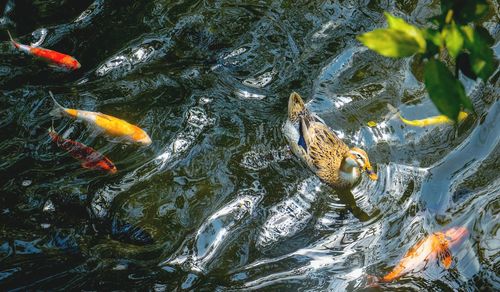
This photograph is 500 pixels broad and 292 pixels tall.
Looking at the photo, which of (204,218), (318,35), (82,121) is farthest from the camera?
(318,35)

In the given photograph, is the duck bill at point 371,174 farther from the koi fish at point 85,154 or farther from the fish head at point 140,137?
the koi fish at point 85,154

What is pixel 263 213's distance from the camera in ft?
17.4

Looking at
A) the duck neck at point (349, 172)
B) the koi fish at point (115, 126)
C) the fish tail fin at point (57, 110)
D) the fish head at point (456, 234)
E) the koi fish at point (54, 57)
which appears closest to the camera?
the fish head at point (456, 234)

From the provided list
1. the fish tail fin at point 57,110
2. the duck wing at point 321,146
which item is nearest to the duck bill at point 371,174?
the duck wing at point 321,146

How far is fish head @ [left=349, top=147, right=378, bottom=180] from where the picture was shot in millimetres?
5406

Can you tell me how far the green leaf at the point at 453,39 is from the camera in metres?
1.87

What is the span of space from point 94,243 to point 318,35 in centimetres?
355

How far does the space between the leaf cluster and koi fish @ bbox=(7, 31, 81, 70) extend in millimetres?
5269

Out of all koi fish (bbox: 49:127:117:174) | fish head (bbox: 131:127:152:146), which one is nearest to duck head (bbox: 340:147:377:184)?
fish head (bbox: 131:127:152:146)

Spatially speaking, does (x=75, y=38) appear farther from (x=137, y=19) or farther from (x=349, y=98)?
(x=349, y=98)

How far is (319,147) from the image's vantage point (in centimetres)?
591

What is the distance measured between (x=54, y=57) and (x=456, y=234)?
4471 millimetres

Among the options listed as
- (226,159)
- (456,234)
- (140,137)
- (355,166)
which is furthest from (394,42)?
(140,137)

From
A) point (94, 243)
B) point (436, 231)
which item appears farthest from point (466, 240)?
point (94, 243)
